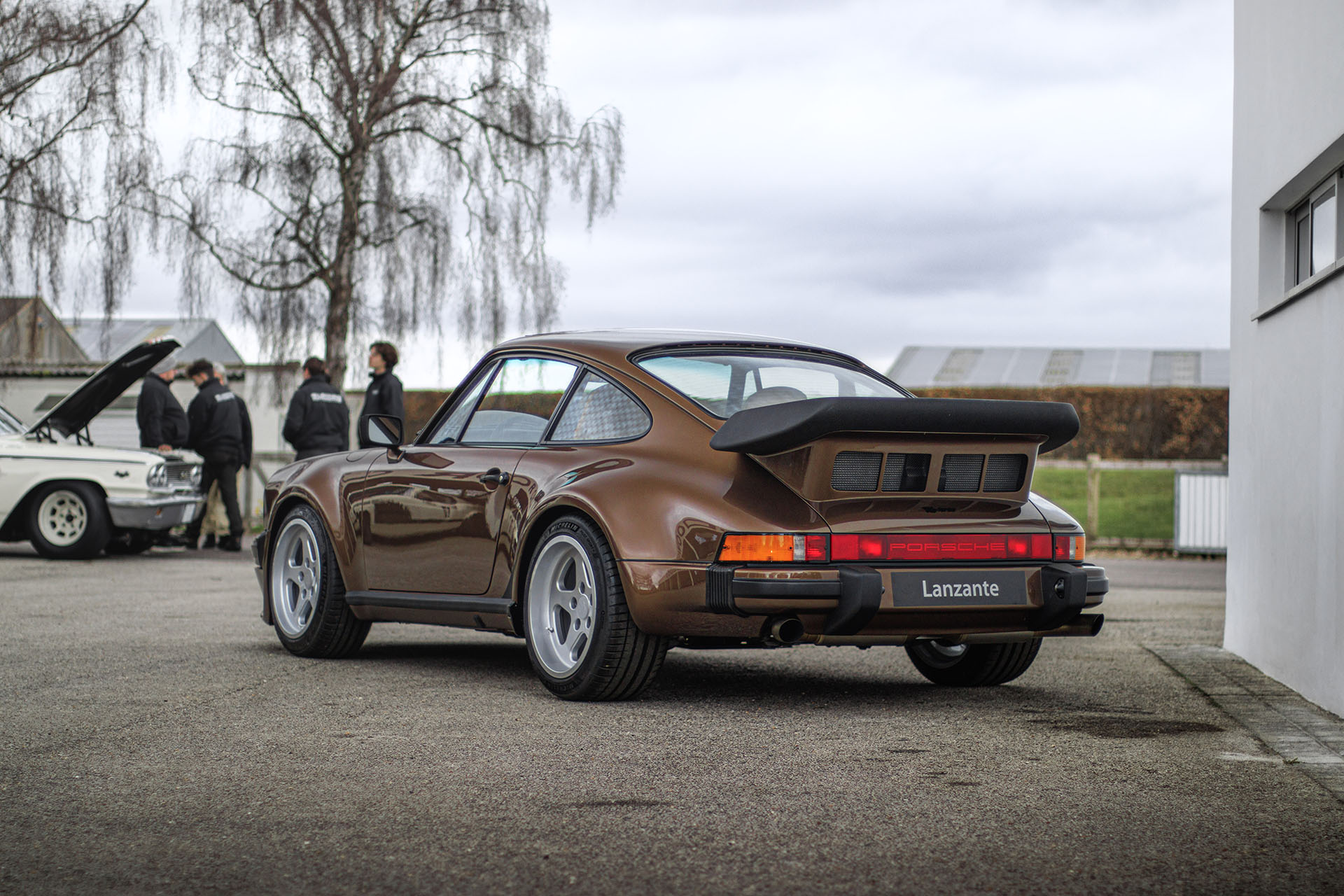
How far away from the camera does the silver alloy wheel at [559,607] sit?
5938 mm

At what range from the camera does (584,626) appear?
5918mm

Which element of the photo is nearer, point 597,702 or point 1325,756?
point 1325,756

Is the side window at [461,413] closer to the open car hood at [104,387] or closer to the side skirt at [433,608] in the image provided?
the side skirt at [433,608]

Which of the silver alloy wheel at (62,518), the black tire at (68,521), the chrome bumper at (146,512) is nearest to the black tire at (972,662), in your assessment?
the chrome bumper at (146,512)

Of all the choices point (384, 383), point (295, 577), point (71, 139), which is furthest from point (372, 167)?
point (295, 577)

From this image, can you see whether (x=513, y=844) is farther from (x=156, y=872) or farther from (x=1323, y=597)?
(x=1323, y=597)

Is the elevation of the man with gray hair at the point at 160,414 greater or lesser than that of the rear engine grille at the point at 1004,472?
greater

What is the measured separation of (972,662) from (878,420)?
1819 millimetres

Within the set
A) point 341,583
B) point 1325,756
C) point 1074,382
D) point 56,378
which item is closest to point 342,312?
point 56,378

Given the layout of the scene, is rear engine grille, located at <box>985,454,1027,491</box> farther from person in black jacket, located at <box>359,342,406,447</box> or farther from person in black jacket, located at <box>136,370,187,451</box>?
person in black jacket, located at <box>136,370,187,451</box>

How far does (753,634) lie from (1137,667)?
2.95 m

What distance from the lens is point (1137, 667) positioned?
7582 mm

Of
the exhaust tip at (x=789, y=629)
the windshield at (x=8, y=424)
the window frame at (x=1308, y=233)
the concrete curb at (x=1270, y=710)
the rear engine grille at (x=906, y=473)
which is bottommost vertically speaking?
the concrete curb at (x=1270, y=710)

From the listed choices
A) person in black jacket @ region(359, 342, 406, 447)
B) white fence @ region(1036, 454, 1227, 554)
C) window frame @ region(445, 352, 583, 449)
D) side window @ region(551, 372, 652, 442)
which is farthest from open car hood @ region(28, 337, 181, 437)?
white fence @ region(1036, 454, 1227, 554)
